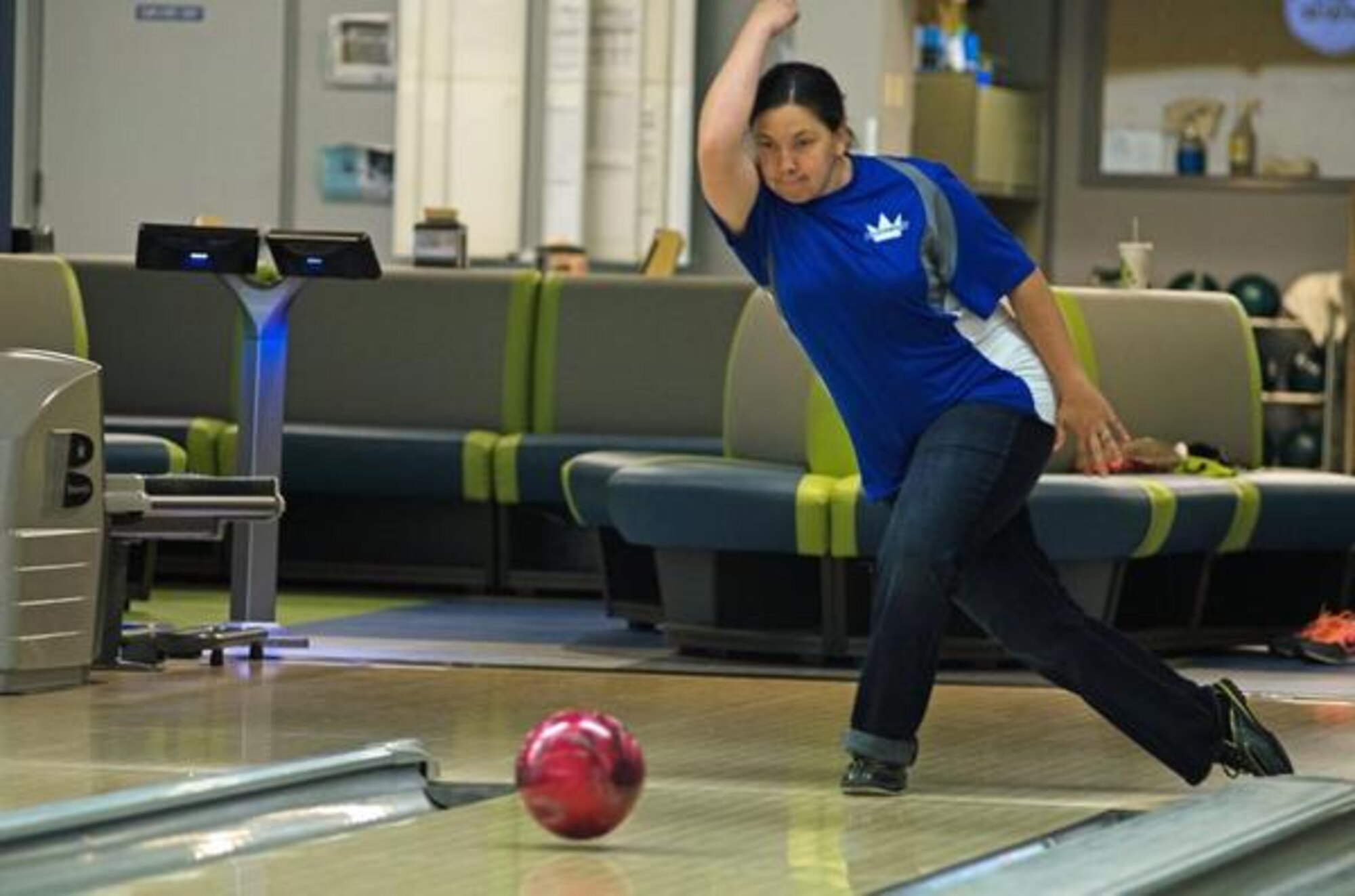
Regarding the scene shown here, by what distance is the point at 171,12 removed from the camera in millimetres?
16578

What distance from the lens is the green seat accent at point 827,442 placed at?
8844mm

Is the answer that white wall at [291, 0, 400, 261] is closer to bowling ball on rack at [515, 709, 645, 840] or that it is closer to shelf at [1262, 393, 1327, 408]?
shelf at [1262, 393, 1327, 408]

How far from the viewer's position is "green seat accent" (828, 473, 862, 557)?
27.8 ft

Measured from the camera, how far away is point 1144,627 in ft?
30.0

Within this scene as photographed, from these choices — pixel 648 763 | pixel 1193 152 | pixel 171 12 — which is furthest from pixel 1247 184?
→ pixel 648 763

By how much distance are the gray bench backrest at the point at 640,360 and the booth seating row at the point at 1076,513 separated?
58.3 inches

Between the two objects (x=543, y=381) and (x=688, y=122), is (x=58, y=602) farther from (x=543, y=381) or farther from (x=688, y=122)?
(x=688, y=122)

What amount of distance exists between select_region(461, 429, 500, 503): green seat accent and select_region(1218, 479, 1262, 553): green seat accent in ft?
9.07

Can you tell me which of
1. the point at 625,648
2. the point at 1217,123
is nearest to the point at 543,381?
the point at 625,648

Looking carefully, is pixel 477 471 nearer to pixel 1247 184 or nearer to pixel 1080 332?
pixel 1080 332

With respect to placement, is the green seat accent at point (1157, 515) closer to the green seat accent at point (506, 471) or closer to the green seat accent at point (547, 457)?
the green seat accent at point (547, 457)

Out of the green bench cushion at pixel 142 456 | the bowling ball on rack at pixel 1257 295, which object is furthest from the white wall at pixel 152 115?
the green bench cushion at pixel 142 456

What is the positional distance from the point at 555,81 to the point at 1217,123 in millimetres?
4113

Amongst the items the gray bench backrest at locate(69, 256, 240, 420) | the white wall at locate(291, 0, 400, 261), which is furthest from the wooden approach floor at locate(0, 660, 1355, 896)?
the white wall at locate(291, 0, 400, 261)
